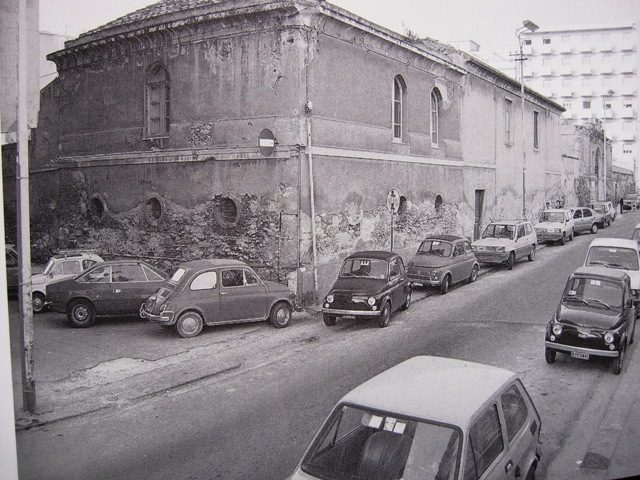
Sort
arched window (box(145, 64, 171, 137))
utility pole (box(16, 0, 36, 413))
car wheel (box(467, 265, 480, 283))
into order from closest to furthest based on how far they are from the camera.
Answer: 1. utility pole (box(16, 0, 36, 413))
2. arched window (box(145, 64, 171, 137))
3. car wheel (box(467, 265, 480, 283))

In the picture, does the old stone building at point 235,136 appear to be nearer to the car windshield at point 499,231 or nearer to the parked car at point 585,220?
the car windshield at point 499,231

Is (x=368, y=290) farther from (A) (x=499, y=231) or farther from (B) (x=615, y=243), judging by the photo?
(A) (x=499, y=231)

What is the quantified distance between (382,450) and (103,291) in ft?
28.4

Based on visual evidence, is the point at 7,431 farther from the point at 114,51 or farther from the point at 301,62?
the point at 114,51

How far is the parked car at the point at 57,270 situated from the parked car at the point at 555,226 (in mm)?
16550

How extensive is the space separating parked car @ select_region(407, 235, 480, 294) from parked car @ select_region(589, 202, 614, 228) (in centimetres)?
1363

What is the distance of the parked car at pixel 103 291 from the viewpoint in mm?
10992

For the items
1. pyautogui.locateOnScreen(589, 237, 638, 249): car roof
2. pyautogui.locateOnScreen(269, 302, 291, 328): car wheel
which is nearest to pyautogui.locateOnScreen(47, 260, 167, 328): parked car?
pyautogui.locateOnScreen(269, 302, 291, 328): car wheel

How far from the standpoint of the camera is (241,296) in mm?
10992

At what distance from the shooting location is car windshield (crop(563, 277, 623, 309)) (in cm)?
860

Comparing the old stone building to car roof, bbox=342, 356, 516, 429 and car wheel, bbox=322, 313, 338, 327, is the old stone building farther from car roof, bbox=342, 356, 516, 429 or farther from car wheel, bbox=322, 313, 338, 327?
car roof, bbox=342, 356, 516, 429

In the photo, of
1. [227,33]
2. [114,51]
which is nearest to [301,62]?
[227,33]

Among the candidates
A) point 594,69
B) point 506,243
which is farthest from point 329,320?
point 506,243

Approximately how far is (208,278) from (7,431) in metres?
7.14
